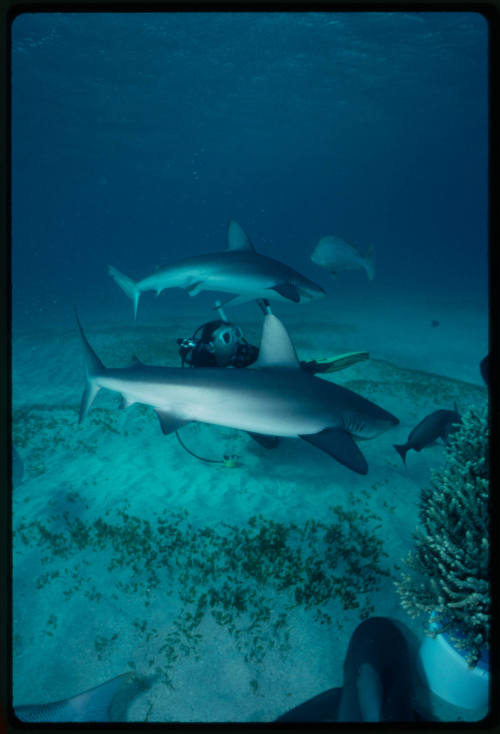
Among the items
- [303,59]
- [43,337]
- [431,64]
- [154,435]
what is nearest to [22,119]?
[303,59]

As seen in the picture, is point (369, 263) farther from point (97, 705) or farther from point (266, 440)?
point (97, 705)

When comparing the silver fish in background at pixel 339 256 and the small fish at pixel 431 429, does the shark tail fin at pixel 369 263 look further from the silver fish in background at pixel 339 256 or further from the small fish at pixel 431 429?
the small fish at pixel 431 429

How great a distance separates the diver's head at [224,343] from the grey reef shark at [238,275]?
7.94ft

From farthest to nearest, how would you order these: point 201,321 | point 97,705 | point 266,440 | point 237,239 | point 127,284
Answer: point 201,321, point 127,284, point 237,239, point 266,440, point 97,705

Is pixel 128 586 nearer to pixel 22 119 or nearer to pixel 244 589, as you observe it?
pixel 244 589

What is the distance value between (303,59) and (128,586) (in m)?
42.0

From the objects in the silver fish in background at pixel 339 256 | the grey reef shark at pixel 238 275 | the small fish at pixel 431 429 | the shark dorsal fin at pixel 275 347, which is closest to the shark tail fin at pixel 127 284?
the grey reef shark at pixel 238 275

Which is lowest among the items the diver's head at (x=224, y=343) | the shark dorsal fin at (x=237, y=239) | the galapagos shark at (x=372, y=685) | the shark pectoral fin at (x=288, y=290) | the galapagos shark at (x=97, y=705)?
the galapagos shark at (x=97, y=705)

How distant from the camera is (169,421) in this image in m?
3.96

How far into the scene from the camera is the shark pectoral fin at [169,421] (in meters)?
3.92

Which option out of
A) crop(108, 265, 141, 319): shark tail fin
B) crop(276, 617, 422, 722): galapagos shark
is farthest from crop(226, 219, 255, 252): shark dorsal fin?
crop(276, 617, 422, 722): galapagos shark

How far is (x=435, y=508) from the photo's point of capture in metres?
3.57

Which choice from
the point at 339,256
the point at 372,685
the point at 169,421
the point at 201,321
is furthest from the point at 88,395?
the point at 201,321

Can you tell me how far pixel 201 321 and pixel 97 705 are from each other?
799 inches
